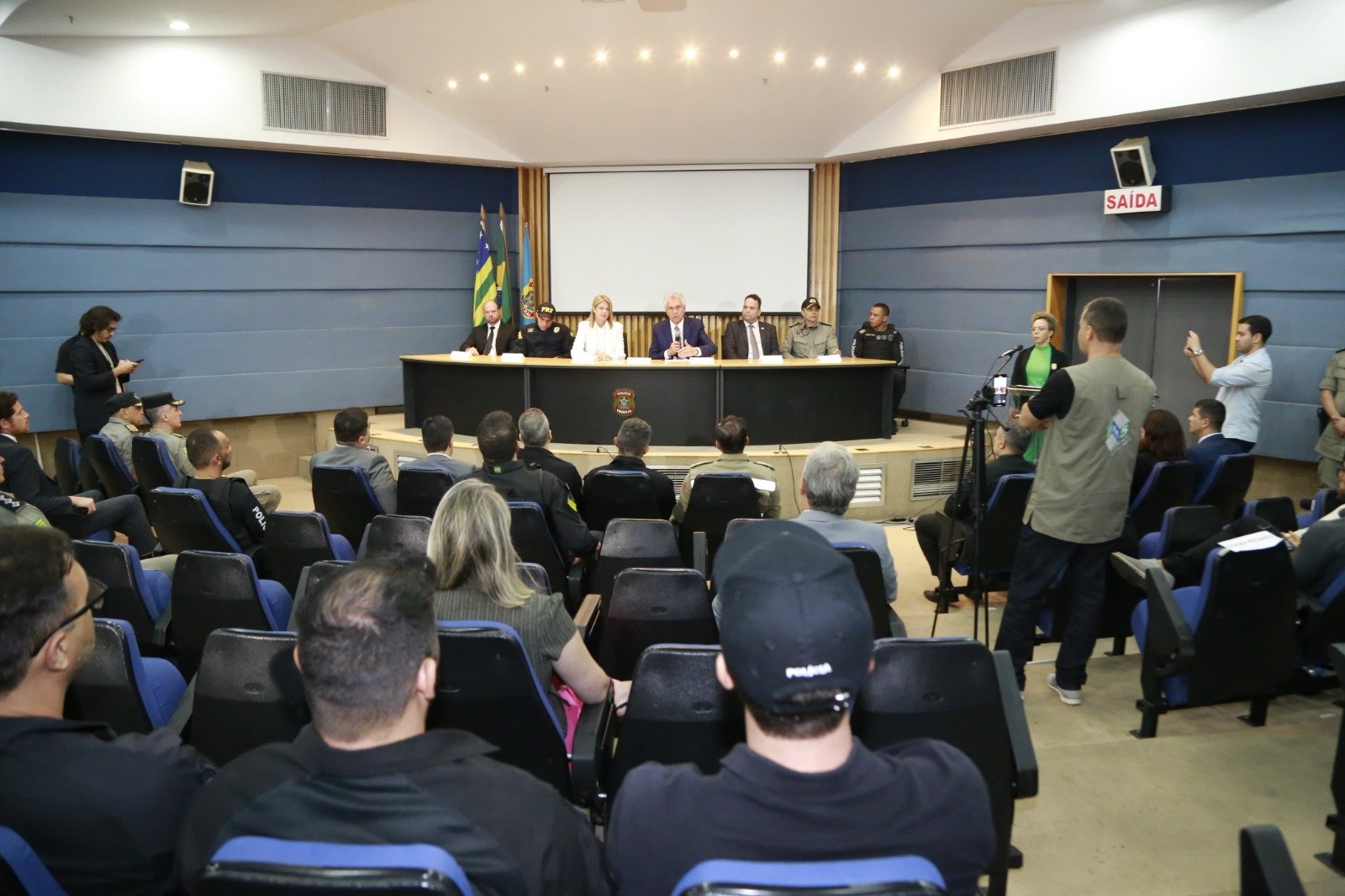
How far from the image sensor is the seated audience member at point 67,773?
1433mm

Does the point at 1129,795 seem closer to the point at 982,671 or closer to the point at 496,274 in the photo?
the point at 982,671

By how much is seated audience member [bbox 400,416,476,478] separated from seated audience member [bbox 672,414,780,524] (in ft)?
3.31

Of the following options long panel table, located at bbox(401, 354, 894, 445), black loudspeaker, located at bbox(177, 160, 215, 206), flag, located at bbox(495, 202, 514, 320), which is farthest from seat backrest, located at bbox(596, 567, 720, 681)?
black loudspeaker, located at bbox(177, 160, 215, 206)

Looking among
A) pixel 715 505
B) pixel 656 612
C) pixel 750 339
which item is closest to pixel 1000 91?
pixel 750 339

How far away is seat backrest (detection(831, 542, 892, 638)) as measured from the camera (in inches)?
116

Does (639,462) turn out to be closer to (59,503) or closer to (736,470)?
(736,470)

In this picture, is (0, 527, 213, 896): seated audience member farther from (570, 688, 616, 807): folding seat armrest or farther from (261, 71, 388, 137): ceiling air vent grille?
(261, 71, 388, 137): ceiling air vent grille

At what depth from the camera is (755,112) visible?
8891 mm

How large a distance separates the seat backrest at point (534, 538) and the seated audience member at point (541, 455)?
2.12 ft

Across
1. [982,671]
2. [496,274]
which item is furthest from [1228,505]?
[496,274]

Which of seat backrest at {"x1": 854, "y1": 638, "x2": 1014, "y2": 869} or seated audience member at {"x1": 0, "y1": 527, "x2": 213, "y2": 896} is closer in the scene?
seated audience member at {"x1": 0, "y1": 527, "x2": 213, "y2": 896}

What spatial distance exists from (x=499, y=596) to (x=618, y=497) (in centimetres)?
216

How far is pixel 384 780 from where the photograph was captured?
48.4 inches

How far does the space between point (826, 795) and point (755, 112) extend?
28.0 feet
